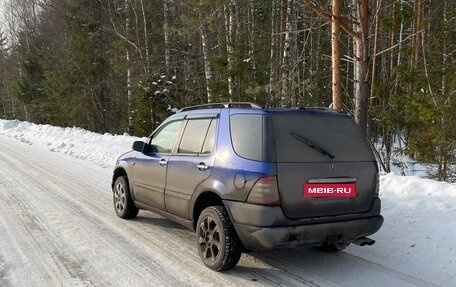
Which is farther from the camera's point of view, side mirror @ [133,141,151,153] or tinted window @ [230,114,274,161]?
side mirror @ [133,141,151,153]

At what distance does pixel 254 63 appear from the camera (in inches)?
616

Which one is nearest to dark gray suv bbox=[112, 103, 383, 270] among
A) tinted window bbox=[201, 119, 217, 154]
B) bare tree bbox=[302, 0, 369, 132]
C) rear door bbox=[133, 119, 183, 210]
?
tinted window bbox=[201, 119, 217, 154]

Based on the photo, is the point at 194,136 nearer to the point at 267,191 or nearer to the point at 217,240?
the point at 217,240

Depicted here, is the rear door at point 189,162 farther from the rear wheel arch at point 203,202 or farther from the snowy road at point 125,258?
the snowy road at point 125,258

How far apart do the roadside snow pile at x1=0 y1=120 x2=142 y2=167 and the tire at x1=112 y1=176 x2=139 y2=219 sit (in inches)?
215

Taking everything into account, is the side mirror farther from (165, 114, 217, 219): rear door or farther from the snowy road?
the snowy road

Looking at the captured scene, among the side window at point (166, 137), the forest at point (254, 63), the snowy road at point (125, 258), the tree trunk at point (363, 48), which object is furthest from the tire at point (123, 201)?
the tree trunk at point (363, 48)

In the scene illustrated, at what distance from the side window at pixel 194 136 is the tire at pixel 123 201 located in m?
1.65

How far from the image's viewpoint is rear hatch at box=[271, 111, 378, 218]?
A: 4.06 meters

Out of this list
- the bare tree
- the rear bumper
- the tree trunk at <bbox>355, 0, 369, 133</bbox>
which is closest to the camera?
the rear bumper

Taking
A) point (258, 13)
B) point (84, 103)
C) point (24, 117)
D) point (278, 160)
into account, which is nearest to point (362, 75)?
point (278, 160)

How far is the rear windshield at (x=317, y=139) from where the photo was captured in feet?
13.6

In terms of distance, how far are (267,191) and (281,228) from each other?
1.22ft

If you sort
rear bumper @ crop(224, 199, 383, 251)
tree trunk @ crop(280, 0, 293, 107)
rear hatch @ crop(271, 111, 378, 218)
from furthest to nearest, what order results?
tree trunk @ crop(280, 0, 293, 107) → rear hatch @ crop(271, 111, 378, 218) → rear bumper @ crop(224, 199, 383, 251)
